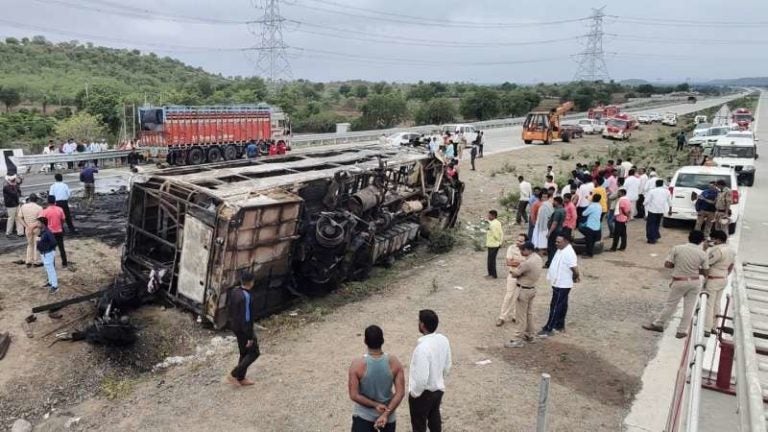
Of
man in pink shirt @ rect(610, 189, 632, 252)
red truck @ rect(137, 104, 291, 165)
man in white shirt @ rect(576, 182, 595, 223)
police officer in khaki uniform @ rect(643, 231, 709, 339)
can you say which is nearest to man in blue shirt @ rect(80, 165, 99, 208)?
red truck @ rect(137, 104, 291, 165)

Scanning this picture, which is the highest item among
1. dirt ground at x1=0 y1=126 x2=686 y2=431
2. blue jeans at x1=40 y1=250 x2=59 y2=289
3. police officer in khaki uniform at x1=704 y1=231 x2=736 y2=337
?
police officer in khaki uniform at x1=704 y1=231 x2=736 y2=337

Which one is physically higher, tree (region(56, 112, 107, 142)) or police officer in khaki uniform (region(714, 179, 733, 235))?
tree (region(56, 112, 107, 142))

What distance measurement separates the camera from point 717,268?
7.46m

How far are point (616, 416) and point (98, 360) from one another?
6.71 meters

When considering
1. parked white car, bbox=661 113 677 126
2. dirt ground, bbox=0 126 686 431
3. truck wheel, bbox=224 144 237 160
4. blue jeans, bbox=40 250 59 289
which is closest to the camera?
dirt ground, bbox=0 126 686 431

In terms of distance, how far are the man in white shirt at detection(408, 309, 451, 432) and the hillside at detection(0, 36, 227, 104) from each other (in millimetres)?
50905

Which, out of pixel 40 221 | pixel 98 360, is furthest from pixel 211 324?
pixel 40 221

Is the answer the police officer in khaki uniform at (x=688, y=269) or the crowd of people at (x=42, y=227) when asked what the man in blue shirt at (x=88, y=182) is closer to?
the crowd of people at (x=42, y=227)

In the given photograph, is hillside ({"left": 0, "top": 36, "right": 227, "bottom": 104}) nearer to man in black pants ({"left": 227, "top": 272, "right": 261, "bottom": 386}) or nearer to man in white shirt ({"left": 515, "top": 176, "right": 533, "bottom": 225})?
man in white shirt ({"left": 515, "top": 176, "right": 533, "bottom": 225})

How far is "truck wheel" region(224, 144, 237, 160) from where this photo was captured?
87.5 feet

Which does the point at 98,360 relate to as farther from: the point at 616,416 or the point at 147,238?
the point at 616,416

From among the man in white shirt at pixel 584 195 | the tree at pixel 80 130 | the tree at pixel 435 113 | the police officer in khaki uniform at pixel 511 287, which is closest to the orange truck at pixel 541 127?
the tree at pixel 435 113

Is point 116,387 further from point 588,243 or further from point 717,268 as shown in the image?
point 588,243

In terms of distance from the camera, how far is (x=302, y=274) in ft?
33.3
